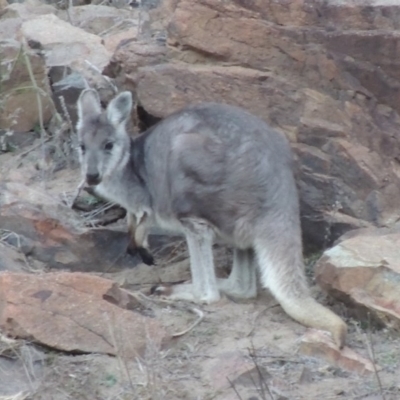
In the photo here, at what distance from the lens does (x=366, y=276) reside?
5.25m

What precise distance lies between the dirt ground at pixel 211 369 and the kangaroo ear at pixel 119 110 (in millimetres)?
1356

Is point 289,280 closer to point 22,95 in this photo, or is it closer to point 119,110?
point 119,110

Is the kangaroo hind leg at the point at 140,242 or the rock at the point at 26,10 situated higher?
the rock at the point at 26,10

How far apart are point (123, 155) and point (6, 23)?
120 inches

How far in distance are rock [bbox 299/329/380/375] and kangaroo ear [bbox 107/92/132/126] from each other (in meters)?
1.95

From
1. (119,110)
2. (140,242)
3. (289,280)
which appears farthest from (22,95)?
(289,280)

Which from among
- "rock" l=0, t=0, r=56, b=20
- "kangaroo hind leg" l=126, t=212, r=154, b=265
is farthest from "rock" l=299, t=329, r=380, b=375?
"rock" l=0, t=0, r=56, b=20

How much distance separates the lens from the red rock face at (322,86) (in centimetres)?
611

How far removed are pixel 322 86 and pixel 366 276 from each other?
1451 mm

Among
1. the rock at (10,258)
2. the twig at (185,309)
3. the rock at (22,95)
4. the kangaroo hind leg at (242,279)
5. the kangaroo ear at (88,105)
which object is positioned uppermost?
the kangaroo ear at (88,105)

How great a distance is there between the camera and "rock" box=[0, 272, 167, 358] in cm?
485

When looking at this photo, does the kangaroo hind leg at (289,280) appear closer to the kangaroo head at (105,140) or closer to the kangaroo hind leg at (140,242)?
the kangaroo hind leg at (140,242)

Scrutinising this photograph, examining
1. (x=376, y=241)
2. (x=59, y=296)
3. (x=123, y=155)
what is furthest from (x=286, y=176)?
(x=59, y=296)

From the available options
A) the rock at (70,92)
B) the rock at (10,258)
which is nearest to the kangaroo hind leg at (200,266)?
the rock at (10,258)
